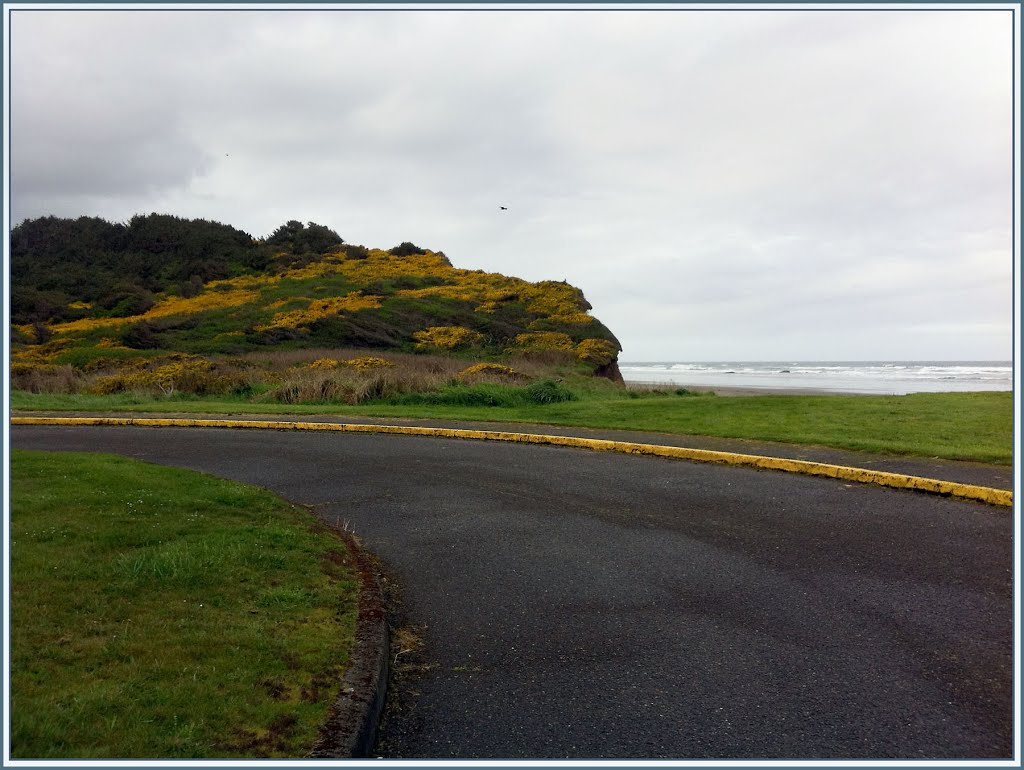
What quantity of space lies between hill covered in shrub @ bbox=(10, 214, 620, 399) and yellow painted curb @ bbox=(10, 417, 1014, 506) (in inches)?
444

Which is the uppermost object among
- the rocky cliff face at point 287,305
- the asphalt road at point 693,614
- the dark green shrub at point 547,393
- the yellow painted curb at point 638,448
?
the rocky cliff face at point 287,305

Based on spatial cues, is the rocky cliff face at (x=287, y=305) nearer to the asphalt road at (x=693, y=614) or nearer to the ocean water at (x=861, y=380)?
the ocean water at (x=861, y=380)

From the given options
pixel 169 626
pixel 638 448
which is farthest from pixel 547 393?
pixel 169 626

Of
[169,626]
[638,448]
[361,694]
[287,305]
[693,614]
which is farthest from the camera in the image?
[287,305]

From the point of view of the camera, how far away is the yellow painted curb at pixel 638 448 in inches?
314

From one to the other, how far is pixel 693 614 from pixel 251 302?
46.3 m

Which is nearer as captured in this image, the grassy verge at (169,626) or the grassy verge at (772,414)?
the grassy verge at (169,626)

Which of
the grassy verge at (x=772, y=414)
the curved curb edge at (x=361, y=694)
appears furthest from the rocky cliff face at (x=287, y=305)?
the curved curb edge at (x=361, y=694)

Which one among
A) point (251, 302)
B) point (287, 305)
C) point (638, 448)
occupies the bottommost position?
point (638, 448)

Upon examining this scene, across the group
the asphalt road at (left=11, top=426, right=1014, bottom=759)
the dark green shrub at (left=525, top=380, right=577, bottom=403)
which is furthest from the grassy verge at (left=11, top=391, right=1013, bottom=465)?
the asphalt road at (left=11, top=426, right=1014, bottom=759)

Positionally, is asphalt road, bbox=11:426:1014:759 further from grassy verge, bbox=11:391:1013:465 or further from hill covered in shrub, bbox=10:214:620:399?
hill covered in shrub, bbox=10:214:620:399

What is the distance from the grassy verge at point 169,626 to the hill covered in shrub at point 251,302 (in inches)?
871

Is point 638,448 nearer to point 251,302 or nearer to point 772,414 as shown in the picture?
point 772,414

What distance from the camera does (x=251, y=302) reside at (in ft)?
153
